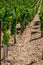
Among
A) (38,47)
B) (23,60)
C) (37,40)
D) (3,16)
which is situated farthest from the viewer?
(37,40)

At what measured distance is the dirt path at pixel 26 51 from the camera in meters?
11.4

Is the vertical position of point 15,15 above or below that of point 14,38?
above

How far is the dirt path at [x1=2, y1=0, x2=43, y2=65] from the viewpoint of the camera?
11.4 metres

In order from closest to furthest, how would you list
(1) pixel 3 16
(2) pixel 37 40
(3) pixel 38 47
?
(3) pixel 38 47
(1) pixel 3 16
(2) pixel 37 40

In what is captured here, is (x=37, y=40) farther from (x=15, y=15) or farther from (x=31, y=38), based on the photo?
(x=15, y=15)

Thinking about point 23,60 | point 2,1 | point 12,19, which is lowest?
point 23,60

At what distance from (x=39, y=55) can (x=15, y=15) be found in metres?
4.74

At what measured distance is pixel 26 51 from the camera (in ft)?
44.3

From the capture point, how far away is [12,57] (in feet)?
40.4

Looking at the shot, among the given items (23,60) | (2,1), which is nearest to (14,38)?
(23,60)

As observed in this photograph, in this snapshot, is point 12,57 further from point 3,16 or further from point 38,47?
point 3,16

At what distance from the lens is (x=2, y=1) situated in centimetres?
2098

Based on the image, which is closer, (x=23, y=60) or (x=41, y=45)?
(x=23, y=60)

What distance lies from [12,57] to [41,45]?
116 inches
